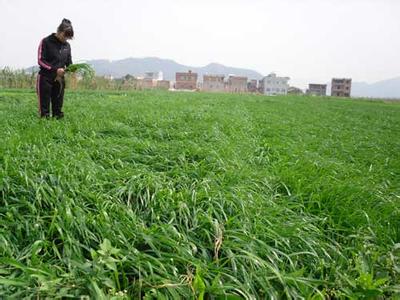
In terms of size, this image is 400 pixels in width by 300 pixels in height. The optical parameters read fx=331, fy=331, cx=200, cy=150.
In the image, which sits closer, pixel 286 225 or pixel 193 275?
pixel 193 275

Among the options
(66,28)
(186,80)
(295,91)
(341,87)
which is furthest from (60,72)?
Result: (341,87)

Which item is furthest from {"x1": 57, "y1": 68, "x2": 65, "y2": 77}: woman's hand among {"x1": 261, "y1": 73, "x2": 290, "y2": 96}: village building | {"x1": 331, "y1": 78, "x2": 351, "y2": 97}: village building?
{"x1": 261, "y1": 73, "x2": 290, "y2": 96}: village building

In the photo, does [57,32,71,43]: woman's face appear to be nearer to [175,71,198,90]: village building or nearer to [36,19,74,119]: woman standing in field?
[36,19,74,119]: woman standing in field

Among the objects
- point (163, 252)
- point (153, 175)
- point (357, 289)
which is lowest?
point (357, 289)

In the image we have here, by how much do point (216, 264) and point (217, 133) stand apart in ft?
12.3

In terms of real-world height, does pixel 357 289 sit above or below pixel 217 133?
below

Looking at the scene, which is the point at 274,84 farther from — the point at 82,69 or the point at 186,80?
the point at 82,69

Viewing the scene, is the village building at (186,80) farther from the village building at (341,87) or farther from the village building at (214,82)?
the village building at (341,87)

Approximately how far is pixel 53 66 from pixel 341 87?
102 m

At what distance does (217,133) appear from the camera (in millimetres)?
5449

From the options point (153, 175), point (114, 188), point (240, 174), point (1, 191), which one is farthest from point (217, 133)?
point (1, 191)

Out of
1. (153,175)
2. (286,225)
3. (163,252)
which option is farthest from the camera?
(153,175)

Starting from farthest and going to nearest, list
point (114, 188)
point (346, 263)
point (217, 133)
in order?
1. point (217, 133)
2. point (114, 188)
3. point (346, 263)

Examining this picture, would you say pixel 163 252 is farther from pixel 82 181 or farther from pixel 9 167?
pixel 9 167
